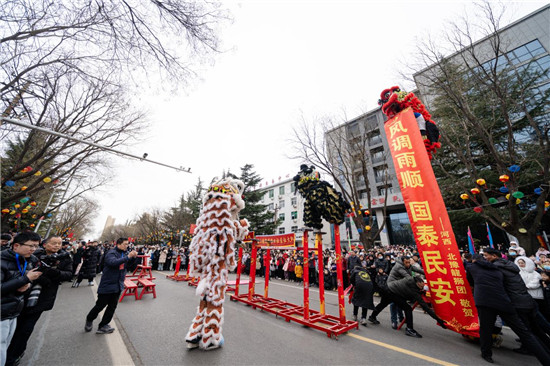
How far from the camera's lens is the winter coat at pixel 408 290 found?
16.1 ft

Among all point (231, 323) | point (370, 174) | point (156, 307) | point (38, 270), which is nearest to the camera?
point (38, 270)

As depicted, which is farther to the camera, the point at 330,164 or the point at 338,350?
the point at 330,164

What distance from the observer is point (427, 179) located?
5359mm

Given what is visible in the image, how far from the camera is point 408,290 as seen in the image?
4.93 metres

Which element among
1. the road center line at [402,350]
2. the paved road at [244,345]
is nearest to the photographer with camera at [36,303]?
the paved road at [244,345]

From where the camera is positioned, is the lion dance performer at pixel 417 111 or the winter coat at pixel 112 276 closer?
the winter coat at pixel 112 276

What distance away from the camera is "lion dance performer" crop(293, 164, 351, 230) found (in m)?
5.34

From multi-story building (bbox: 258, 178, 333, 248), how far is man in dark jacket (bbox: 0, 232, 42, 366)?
99.7 feet

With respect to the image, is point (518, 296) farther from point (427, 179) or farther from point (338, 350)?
point (338, 350)

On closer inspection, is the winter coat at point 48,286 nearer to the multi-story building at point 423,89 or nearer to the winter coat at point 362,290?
the winter coat at point 362,290

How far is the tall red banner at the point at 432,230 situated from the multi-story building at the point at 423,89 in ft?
18.9

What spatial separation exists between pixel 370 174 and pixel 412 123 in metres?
23.7

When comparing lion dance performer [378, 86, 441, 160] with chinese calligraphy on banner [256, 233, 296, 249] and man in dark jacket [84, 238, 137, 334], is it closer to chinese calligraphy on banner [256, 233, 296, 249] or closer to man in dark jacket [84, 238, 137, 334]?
chinese calligraphy on banner [256, 233, 296, 249]

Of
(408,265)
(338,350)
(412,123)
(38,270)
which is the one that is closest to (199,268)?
(38,270)
